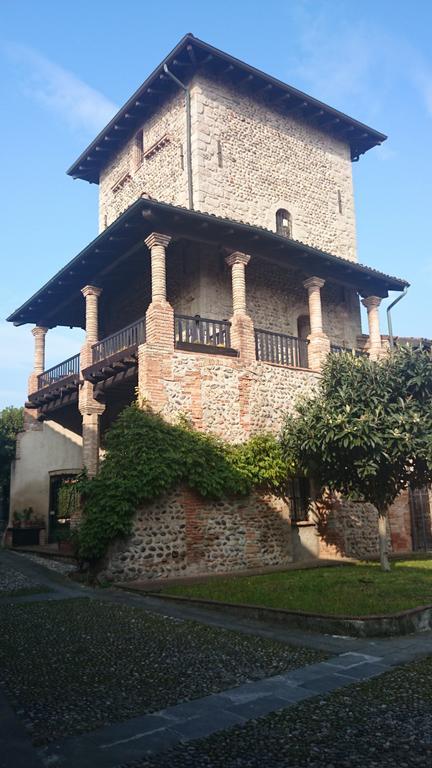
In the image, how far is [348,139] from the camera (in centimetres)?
2206

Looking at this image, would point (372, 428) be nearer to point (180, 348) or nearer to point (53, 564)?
point (180, 348)

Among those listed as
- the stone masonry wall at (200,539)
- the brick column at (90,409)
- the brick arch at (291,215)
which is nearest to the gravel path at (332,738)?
the stone masonry wall at (200,539)

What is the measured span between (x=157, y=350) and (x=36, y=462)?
34.3ft

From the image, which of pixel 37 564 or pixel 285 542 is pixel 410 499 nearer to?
pixel 285 542

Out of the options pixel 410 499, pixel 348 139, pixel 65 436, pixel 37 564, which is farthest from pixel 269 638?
pixel 348 139

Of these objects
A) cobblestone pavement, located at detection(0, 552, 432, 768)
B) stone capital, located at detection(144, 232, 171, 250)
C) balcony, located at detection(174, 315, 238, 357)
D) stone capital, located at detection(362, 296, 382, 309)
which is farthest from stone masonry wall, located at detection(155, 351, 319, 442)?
cobblestone pavement, located at detection(0, 552, 432, 768)

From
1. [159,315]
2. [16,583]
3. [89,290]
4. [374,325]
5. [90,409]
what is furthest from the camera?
[374,325]

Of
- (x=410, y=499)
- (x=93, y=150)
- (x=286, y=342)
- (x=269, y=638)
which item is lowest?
(x=269, y=638)

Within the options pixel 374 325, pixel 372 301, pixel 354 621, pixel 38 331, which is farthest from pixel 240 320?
pixel 38 331

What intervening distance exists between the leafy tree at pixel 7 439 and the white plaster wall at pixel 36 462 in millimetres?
1986

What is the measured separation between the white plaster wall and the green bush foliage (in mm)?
9317

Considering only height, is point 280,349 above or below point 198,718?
above

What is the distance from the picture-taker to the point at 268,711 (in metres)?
4.35

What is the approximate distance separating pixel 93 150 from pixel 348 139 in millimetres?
9452
